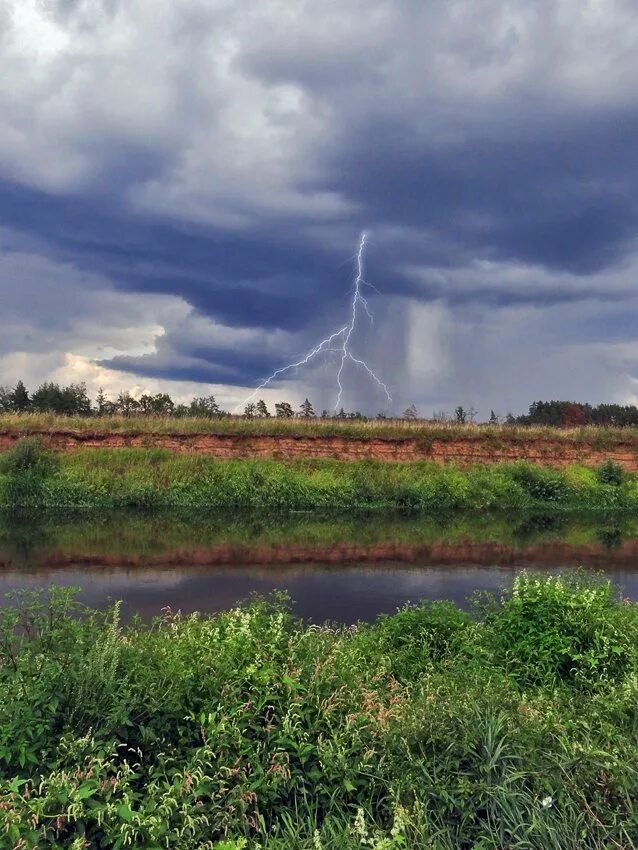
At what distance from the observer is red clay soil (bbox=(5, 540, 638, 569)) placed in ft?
56.3

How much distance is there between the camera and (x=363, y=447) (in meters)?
35.3

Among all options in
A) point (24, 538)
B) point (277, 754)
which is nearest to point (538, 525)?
point (24, 538)

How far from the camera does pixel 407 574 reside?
16.2 meters

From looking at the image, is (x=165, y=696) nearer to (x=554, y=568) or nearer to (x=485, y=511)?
(x=554, y=568)

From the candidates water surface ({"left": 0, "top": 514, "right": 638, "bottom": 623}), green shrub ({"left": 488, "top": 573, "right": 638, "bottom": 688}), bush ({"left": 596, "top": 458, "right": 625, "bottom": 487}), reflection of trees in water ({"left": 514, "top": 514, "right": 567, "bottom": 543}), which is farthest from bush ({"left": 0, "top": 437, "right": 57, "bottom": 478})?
bush ({"left": 596, "top": 458, "right": 625, "bottom": 487})

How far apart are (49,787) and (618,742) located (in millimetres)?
3619

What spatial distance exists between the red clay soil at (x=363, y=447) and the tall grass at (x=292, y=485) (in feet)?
4.19

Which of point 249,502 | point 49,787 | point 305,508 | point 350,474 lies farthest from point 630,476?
point 49,787

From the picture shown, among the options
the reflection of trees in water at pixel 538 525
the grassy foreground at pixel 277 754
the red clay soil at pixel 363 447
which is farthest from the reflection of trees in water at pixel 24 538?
the reflection of trees in water at pixel 538 525

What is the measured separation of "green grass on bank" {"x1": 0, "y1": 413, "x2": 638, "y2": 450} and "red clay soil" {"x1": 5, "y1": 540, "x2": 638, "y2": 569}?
15.4 m

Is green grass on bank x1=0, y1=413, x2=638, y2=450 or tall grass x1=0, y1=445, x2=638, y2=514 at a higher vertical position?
green grass on bank x1=0, y1=413, x2=638, y2=450

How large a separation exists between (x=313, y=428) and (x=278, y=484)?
7.20m

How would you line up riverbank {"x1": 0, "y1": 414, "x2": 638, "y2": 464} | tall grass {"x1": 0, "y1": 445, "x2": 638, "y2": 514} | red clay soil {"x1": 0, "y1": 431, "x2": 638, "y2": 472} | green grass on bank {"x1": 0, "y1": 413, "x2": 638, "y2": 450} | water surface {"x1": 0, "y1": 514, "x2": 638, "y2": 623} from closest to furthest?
water surface {"x1": 0, "y1": 514, "x2": 638, "y2": 623} < tall grass {"x1": 0, "y1": 445, "x2": 638, "y2": 514} < red clay soil {"x1": 0, "y1": 431, "x2": 638, "y2": 472} < riverbank {"x1": 0, "y1": 414, "x2": 638, "y2": 464} < green grass on bank {"x1": 0, "y1": 413, "x2": 638, "y2": 450}

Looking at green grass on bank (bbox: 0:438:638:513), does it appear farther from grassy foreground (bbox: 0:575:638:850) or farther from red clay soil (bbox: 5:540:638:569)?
grassy foreground (bbox: 0:575:638:850)
